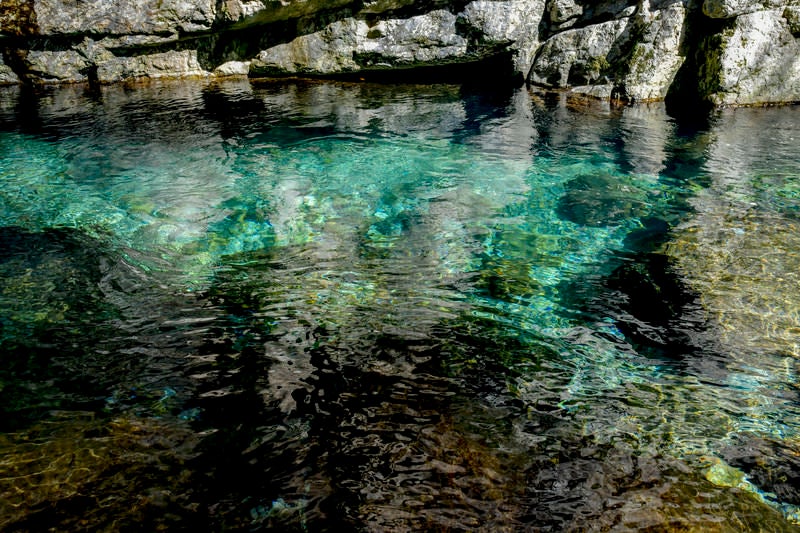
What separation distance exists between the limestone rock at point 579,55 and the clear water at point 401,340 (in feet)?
17.2

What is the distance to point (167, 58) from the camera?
663 inches

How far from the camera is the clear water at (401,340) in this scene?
3037 millimetres

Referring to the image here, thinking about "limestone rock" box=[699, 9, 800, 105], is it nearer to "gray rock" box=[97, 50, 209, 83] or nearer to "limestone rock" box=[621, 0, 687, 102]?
"limestone rock" box=[621, 0, 687, 102]

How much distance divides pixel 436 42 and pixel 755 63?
8.35 m

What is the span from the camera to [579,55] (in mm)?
14289

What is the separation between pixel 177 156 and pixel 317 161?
264cm

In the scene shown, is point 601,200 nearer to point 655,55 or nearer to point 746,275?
point 746,275

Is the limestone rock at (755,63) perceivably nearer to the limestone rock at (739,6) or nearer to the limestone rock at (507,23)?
the limestone rock at (739,6)

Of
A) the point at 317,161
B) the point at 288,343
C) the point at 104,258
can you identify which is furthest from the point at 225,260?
the point at 317,161

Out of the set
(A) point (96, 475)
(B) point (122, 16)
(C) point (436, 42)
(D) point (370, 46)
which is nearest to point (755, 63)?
(C) point (436, 42)

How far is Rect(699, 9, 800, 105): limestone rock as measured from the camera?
41.2 feet

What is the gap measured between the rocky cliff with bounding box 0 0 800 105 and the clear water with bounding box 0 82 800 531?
175 inches

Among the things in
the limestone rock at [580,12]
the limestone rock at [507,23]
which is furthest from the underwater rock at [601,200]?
the limestone rock at [507,23]

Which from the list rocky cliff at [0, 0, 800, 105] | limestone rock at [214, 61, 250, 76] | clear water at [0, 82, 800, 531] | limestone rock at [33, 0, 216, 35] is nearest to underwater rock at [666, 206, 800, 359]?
clear water at [0, 82, 800, 531]
